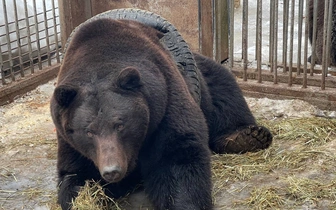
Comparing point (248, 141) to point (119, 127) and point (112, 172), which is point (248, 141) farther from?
point (112, 172)

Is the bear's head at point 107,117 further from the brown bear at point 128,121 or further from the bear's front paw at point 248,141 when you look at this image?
the bear's front paw at point 248,141

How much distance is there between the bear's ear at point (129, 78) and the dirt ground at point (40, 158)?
1069mm

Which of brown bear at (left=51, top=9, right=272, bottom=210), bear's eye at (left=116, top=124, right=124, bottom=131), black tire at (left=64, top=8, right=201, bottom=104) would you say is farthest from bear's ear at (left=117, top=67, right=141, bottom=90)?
black tire at (left=64, top=8, right=201, bottom=104)

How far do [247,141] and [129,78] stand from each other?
5.63 feet

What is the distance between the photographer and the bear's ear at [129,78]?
381cm

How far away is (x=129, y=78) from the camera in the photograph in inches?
151

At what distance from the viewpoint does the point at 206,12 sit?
7.44 metres

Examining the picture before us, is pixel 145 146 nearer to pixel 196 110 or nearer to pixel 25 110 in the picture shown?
pixel 196 110

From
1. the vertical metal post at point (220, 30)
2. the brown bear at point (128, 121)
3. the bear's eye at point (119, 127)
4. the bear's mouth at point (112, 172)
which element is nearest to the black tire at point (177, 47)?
the brown bear at point (128, 121)

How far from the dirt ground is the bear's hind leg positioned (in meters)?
0.10

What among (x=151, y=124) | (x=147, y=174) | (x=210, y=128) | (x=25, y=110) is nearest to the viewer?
(x=151, y=124)

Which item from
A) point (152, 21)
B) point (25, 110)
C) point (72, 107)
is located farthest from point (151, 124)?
point (25, 110)

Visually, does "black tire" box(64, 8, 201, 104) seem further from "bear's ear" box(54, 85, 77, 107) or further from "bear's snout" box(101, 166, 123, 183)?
"bear's snout" box(101, 166, 123, 183)

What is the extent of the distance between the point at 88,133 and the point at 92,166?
62 centimetres
